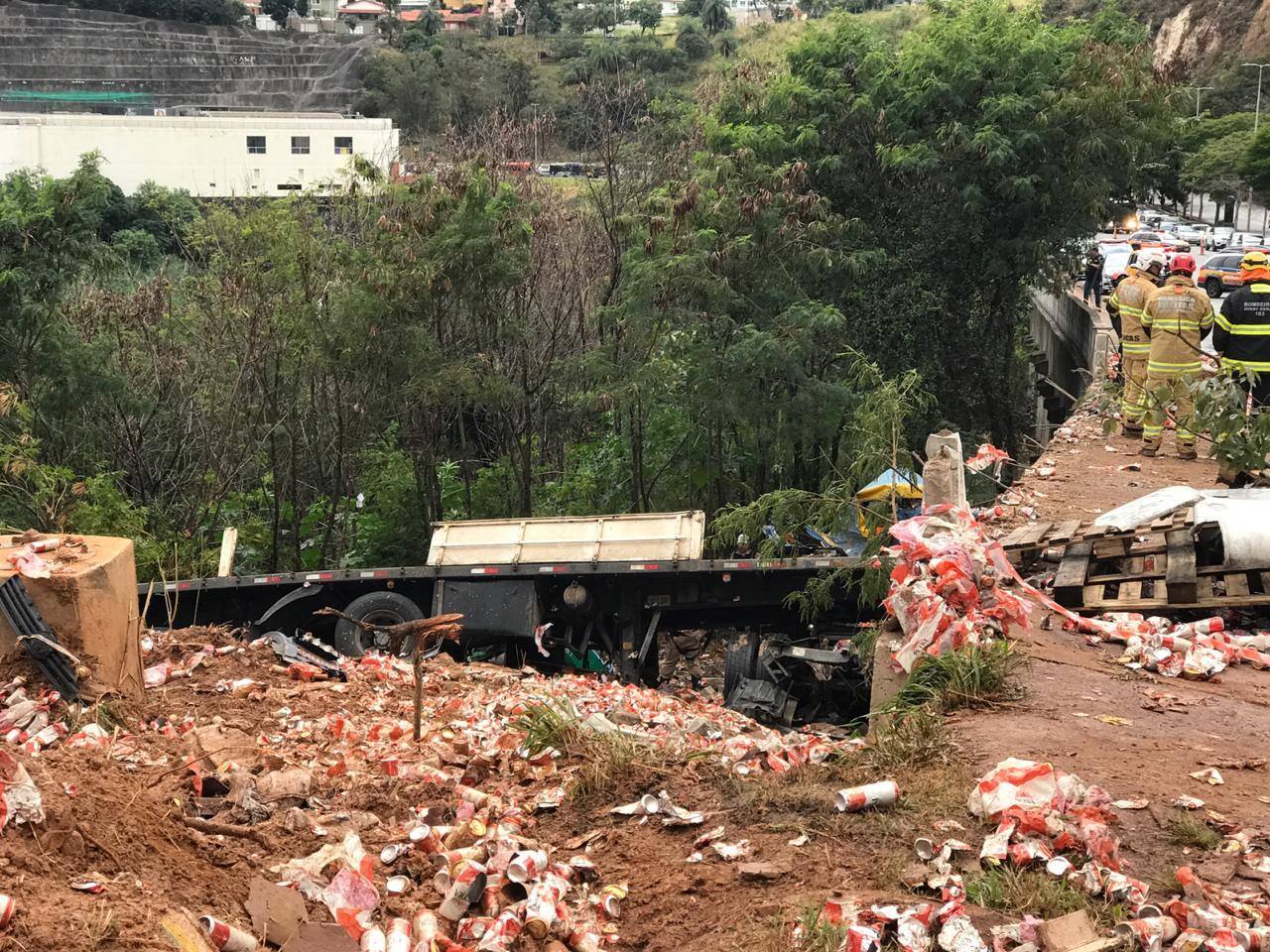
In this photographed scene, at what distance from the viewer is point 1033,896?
514cm

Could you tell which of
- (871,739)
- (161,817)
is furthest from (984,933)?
(161,817)

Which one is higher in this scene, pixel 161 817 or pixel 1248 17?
pixel 1248 17

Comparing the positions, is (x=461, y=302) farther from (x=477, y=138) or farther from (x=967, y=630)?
(x=967, y=630)

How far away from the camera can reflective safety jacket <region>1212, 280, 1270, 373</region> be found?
12.5 metres

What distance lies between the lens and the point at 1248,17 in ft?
253

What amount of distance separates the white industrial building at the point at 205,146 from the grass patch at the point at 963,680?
4809cm

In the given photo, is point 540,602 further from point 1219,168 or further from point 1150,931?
point 1219,168

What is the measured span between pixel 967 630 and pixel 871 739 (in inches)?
51.2

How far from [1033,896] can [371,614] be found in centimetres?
949

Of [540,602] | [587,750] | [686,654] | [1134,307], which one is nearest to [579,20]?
[1134,307]

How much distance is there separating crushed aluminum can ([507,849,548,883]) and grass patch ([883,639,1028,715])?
2532mm

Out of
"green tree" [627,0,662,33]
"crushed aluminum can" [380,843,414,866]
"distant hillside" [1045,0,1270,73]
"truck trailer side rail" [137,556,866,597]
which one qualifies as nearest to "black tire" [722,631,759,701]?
"truck trailer side rail" [137,556,866,597]

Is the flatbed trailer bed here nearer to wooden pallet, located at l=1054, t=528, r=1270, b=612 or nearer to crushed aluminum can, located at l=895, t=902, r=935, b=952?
wooden pallet, located at l=1054, t=528, r=1270, b=612

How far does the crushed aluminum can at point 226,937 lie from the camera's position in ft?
15.0
